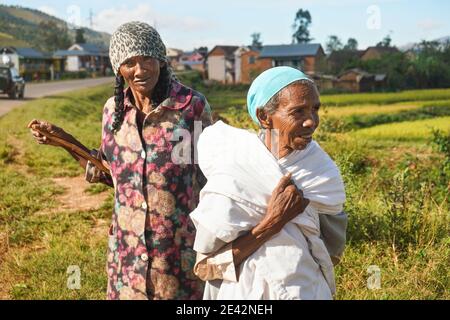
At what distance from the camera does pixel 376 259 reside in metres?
4.05

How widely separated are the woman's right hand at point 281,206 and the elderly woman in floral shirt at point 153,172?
22.2 inches

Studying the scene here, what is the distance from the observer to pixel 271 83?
178 cm

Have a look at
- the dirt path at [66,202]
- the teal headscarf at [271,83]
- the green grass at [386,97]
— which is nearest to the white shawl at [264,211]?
the teal headscarf at [271,83]

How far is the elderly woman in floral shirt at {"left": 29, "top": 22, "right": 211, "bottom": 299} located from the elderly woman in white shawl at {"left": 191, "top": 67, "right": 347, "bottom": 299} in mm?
370

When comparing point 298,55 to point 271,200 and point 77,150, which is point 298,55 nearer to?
point 77,150

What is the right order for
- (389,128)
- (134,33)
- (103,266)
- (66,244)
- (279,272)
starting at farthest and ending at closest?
(389,128)
(66,244)
(103,266)
(134,33)
(279,272)

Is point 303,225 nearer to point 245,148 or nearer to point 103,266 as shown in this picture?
point 245,148

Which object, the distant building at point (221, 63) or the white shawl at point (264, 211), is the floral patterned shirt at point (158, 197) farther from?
the distant building at point (221, 63)

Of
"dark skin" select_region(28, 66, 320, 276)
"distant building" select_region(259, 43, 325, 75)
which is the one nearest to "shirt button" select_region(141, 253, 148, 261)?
"dark skin" select_region(28, 66, 320, 276)

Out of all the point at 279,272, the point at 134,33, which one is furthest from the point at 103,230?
the point at 279,272

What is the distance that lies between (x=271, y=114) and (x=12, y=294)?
2.81 metres

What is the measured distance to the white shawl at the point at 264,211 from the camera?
177cm

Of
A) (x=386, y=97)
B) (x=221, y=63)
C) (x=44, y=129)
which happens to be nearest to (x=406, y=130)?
(x=386, y=97)

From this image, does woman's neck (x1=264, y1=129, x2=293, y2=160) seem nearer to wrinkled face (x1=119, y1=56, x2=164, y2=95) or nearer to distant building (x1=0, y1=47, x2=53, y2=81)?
wrinkled face (x1=119, y1=56, x2=164, y2=95)
